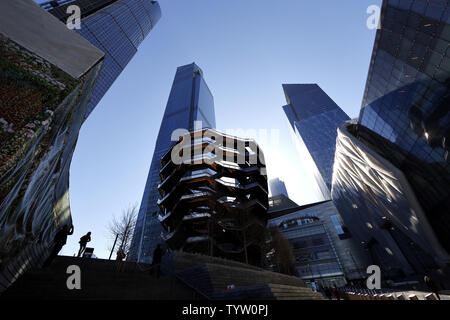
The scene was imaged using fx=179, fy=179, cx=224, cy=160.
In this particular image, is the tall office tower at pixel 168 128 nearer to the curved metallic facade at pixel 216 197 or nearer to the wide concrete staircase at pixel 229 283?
the curved metallic facade at pixel 216 197

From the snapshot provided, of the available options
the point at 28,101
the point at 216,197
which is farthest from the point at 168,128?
the point at 28,101

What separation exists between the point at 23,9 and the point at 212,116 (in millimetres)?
123245

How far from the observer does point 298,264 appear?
4559cm

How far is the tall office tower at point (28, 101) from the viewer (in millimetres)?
→ 2775

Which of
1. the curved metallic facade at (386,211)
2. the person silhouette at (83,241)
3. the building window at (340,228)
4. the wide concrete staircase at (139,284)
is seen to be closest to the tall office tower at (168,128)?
the person silhouette at (83,241)

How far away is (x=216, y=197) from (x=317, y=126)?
3275 inches

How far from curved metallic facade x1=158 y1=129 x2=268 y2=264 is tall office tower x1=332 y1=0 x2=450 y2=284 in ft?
65.2

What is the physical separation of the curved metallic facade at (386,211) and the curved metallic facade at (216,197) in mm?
17897

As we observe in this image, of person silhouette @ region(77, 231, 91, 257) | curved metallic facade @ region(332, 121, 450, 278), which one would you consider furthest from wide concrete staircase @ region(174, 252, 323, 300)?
curved metallic facade @ region(332, 121, 450, 278)

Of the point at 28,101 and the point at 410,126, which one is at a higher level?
the point at 410,126

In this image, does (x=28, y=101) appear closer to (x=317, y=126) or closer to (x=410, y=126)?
(x=410, y=126)

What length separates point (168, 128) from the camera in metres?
93.0
